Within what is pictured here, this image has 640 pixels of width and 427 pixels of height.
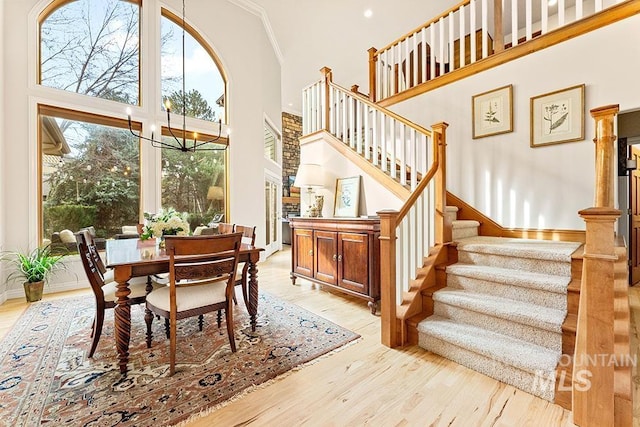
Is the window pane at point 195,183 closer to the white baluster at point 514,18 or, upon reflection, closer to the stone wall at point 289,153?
the stone wall at point 289,153

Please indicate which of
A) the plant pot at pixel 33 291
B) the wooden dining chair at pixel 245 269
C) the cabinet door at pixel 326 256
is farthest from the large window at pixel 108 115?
the cabinet door at pixel 326 256

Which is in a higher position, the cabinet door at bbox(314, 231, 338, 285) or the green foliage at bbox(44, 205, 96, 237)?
the green foliage at bbox(44, 205, 96, 237)

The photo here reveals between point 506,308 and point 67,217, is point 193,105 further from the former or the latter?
point 506,308

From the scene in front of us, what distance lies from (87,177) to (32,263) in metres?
1.24

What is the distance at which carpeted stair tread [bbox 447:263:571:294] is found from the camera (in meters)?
1.94

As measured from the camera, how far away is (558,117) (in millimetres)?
2896

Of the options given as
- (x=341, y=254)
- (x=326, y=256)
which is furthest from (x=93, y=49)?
(x=341, y=254)

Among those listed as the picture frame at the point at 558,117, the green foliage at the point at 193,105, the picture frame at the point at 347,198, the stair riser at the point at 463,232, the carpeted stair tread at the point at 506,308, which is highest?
the green foliage at the point at 193,105

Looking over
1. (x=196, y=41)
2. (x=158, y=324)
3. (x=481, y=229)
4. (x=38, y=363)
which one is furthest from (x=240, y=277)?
(x=196, y=41)

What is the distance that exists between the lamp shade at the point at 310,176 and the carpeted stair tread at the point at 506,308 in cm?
209

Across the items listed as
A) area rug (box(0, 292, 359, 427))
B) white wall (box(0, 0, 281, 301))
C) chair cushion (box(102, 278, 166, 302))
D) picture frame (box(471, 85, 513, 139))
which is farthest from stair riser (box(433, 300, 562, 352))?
white wall (box(0, 0, 281, 301))

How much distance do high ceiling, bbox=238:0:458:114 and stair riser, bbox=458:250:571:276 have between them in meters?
4.49

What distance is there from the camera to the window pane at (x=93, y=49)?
12.1ft

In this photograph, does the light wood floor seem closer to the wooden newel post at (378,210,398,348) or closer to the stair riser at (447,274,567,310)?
the wooden newel post at (378,210,398,348)
